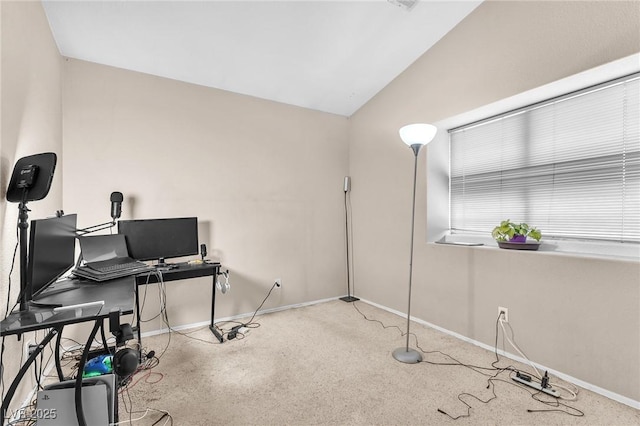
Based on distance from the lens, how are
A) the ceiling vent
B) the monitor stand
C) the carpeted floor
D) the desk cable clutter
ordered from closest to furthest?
the carpeted floor → the ceiling vent → the monitor stand → the desk cable clutter

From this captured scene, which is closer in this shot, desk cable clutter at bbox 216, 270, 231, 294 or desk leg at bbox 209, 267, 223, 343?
desk leg at bbox 209, 267, 223, 343

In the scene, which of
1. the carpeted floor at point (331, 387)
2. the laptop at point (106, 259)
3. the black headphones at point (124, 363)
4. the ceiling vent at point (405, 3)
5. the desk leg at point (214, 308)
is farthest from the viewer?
the desk leg at point (214, 308)

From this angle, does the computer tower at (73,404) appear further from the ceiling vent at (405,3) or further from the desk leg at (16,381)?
the ceiling vent at (405,3)

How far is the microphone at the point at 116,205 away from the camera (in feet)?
8.56

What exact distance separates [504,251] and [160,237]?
2.96 metres

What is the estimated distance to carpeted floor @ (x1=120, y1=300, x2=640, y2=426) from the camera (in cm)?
174

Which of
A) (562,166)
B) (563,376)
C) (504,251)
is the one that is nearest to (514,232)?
(504,251)

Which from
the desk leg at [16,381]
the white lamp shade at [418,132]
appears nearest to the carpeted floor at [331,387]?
the desk leg at [16,381]

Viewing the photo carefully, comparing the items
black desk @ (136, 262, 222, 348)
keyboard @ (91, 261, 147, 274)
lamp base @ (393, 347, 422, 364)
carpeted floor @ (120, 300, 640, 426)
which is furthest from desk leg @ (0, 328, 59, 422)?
lamp base @ (393, 347, 422, 364)

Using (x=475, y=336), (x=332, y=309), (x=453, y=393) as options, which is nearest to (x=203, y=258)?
(x=332, y=309)

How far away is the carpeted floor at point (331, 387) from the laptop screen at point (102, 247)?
2.91 feet

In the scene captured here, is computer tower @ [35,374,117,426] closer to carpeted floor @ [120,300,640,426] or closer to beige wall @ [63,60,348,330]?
carpeted floor @ [120,300,640,426]

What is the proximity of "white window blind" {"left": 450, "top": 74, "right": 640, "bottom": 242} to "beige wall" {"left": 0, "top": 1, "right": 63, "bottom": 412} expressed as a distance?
337 centimetres

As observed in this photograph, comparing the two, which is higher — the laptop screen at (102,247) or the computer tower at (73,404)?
the laptop screen at (102,247)
